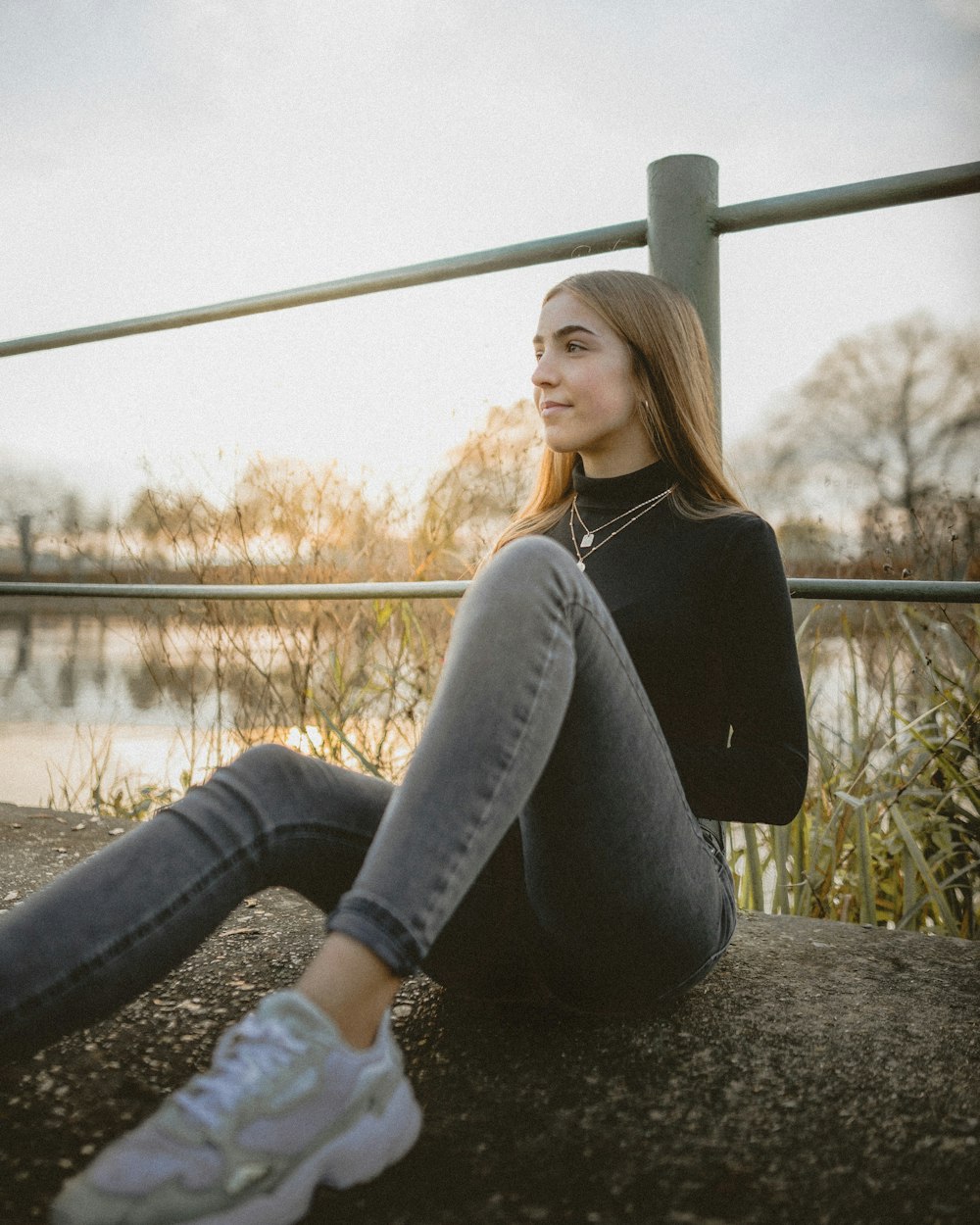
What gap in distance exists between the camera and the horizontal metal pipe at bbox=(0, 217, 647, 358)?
4.21 ft

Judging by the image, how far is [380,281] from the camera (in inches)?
57.7

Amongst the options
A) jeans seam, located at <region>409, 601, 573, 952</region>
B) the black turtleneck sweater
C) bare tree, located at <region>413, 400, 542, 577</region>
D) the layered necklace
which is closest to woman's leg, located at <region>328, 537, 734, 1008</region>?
jeans seam, located at <region>409, 601, 573, 952</region>

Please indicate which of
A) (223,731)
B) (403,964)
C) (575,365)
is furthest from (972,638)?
(223,731)

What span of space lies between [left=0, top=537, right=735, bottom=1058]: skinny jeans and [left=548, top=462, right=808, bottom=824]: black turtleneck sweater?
0.10 metres

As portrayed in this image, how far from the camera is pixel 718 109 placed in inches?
91.0

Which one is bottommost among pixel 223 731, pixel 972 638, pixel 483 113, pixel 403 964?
pixel 223 731

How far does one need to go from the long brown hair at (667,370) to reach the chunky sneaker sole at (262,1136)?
0.78 metres

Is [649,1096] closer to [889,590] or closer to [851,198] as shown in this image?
[889,590]

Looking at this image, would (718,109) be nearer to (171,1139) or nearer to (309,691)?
(309,691)

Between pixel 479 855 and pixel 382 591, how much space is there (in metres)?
0.87

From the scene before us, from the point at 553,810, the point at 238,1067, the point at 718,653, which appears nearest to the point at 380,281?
the point at 718,653

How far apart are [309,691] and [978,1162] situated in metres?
1.91

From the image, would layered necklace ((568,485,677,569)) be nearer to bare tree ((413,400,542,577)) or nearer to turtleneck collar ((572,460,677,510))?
turtleneck collar ((572,460,677,510))

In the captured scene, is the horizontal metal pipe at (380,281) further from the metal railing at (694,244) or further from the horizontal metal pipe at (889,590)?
the horizontal metal pipe at (889,590)
